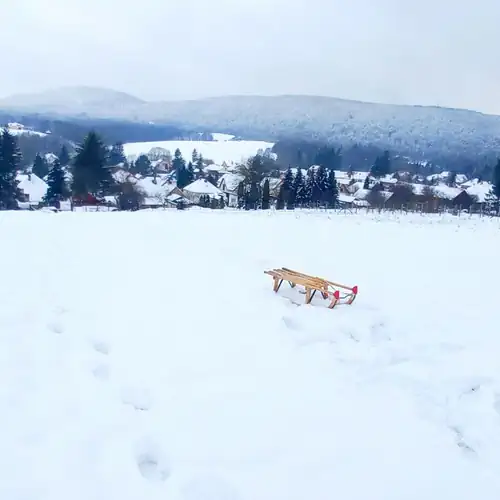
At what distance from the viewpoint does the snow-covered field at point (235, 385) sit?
354cm

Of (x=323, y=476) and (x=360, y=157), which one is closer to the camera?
(x=323, y=476)

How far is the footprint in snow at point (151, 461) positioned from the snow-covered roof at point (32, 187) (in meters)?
54.3

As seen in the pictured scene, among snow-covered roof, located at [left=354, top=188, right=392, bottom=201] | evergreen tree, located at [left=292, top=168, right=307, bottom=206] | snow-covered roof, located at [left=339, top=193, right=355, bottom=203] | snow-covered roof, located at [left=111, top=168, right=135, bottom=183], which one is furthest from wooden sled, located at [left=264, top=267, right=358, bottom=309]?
snow-covered roof, located at [left=354, top=188, right=392, bottom=201]

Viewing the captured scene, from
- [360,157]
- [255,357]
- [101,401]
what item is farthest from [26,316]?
[360,157]

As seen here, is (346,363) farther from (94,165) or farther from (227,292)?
(94,165)

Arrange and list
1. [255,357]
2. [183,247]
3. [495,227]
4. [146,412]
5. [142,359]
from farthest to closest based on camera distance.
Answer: [495,227] → [183,247] → [255,357] → [142,359] → [146,412]

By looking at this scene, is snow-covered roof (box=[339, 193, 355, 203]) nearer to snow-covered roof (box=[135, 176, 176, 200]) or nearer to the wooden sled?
snow-covered roof (box=[135, 176, 176, 200])

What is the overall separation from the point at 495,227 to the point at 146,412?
1768cm

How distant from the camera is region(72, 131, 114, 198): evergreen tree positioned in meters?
33.2

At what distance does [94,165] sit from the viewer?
110ft

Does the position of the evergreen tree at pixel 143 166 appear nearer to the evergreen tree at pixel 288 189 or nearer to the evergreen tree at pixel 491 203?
the evergreen tree at pixel 288 189

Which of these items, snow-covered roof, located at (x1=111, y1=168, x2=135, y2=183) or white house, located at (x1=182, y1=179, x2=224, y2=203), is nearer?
snow-covered roof, located at (x1=111, y1=168, x2=135, y2=183)

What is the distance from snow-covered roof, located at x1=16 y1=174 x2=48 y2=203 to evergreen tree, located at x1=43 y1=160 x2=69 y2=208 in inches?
697

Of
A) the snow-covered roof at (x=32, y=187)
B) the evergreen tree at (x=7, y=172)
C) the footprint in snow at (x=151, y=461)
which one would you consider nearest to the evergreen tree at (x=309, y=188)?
the evergreen tree at (x=7, y=172)
